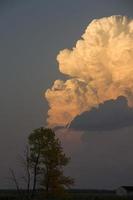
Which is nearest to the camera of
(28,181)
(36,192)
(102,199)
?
(28,181)

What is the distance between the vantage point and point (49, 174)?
63.2 m

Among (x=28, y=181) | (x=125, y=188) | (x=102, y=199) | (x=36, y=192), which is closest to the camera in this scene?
(x=28, y=181)

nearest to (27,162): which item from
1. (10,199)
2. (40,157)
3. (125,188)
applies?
(40,157)

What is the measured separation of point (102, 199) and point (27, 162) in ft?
Result: 41.0

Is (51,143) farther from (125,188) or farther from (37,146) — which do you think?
(125,188)

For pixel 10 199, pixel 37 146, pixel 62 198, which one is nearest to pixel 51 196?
pixel 62 198

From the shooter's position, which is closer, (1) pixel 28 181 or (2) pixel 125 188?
(1) pixel 28 181

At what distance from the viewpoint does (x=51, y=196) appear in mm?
63344

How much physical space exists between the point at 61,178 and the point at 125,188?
168 ft

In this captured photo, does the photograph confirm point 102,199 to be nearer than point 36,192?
No

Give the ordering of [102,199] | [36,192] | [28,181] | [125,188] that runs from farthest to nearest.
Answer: [125,188] < [102,199] < [36,192] < [28,181]

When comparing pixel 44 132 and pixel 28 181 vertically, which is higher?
pixel 44 132

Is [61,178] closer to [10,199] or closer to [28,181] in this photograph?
[28,181]

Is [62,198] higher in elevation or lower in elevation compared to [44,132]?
lower
